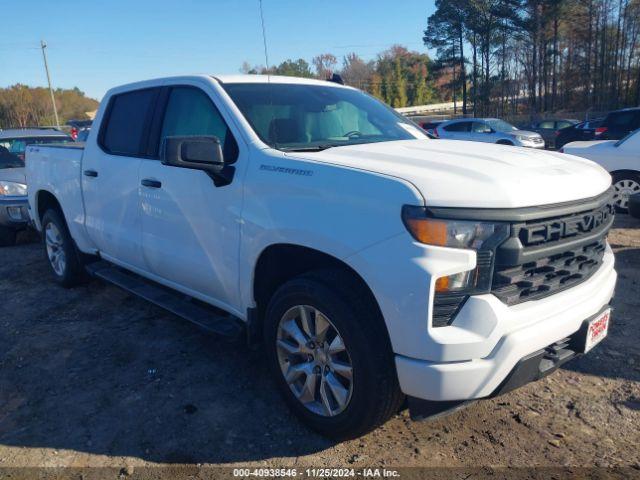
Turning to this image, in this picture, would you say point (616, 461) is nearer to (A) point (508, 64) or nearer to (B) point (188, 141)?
(B) point (188, 141)

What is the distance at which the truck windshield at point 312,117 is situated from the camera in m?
3.26

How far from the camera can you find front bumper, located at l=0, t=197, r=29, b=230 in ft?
24.6

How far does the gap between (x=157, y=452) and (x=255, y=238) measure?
1263 mm

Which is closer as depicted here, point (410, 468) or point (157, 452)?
point (410, 468)

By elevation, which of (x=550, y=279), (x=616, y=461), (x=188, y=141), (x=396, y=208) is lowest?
(x=616, y=461)

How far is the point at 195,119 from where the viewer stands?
357 centimetres

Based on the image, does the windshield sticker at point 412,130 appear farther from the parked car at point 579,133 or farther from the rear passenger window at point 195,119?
the parked car at point 579,133

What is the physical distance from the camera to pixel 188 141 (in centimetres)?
292

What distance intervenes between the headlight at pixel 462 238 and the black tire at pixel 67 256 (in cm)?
422

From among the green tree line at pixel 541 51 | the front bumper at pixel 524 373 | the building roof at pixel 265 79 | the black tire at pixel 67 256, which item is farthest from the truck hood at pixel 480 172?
the green tree line at pixel 541 51

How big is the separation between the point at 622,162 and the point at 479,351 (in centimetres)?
679

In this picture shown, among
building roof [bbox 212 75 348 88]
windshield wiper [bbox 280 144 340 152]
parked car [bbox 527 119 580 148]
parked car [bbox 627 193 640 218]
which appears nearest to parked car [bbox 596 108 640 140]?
parked car [bbox 627 193 640 218]

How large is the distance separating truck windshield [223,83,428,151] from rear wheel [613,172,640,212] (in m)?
5.12

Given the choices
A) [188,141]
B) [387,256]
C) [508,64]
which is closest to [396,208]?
[387,256]
